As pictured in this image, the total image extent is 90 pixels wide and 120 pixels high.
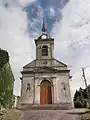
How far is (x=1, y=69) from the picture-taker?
54.2 ft

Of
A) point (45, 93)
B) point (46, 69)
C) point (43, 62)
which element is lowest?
point (45, 93)

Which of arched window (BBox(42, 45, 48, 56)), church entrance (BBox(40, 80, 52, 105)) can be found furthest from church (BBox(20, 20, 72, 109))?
arched window (BBox(42, 45, 48, 56))

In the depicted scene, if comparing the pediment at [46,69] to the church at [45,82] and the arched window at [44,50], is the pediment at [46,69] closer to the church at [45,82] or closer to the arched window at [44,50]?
the church at [45,82]

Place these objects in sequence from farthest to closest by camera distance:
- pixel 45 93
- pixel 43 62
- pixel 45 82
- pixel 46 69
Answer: pixel 43 62
pixel 46 69
pixel 45 82
pixel 45 93

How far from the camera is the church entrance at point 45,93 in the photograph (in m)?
22.3

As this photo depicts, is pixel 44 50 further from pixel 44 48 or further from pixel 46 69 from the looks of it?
pixel 46 69

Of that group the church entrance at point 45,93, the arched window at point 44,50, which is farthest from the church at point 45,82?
the arched window at point 44,50

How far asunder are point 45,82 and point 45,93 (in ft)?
5.58

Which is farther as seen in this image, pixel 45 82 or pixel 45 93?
pixel 45 82

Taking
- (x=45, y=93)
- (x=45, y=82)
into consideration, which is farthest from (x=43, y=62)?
(x=45, y=93)

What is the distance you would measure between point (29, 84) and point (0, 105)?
332 inches

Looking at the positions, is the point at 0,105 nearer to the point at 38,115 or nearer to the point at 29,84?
the point at 38,115

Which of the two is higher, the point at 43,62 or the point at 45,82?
the point at 43,62

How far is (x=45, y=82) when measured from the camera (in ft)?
77.9
